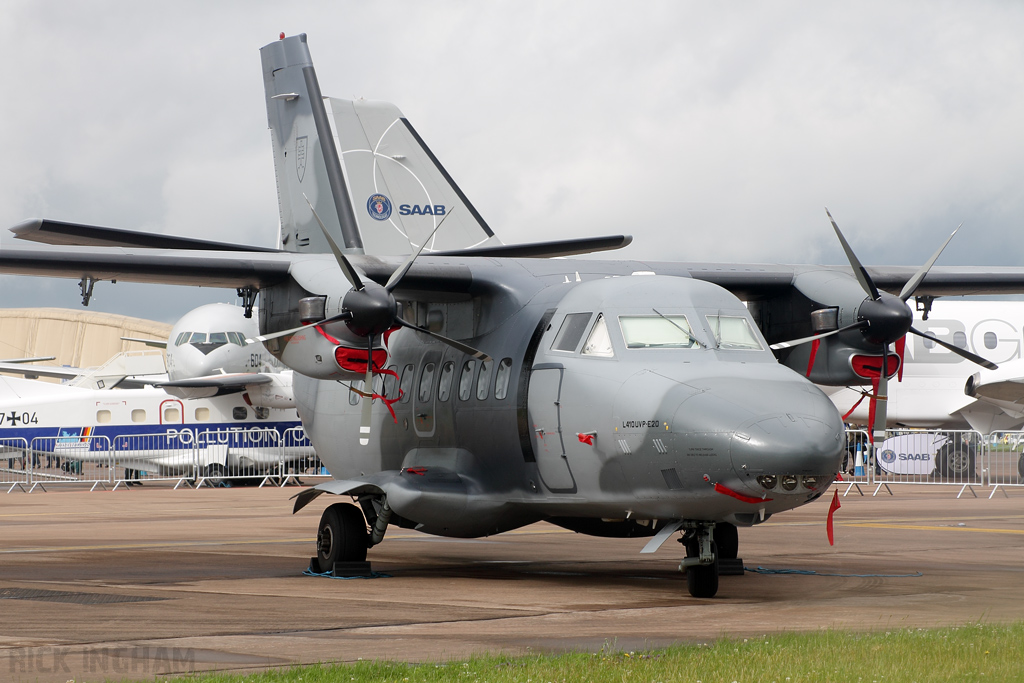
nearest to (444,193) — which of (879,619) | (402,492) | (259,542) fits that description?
(259,542)

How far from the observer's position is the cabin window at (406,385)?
44.9 ft

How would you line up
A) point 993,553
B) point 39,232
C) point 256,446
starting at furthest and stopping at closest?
point 256,446 → point 993,553 → point 39,232

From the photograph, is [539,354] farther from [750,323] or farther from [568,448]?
[750,323]

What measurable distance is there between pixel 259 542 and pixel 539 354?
7325 mm

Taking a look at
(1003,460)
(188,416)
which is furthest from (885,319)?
(188,416)

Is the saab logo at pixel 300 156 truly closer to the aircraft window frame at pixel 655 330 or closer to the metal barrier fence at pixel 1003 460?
the aircraft window frame at pixel 655 330

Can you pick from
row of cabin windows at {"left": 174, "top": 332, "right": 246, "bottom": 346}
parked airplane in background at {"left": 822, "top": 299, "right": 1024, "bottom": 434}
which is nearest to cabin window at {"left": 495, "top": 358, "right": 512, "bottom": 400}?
parked airplane in background at {"left": 822, "top": 299, "right": 1024, "bottom": 434}

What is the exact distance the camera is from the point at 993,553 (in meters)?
15.0

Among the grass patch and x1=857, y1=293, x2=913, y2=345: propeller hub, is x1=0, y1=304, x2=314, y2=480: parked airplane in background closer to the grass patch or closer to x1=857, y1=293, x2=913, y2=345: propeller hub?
x1=857, y1=293, x2=913, y2=345: propeller hub

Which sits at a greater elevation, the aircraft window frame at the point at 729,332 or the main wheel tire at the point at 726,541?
the aircraft window frame at the point at 729,332

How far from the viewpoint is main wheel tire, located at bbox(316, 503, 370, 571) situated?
41.2ft

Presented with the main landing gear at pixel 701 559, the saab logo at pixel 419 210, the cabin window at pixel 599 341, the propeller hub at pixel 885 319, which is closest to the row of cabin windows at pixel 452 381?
the cabin window at pixel 599 341

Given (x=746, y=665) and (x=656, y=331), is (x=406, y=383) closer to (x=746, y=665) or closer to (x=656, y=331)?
(x=656, y=331)

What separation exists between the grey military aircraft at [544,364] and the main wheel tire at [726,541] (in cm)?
3
